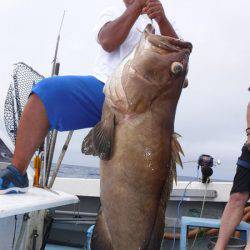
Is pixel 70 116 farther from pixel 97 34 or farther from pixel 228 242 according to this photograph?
pixel 228 242

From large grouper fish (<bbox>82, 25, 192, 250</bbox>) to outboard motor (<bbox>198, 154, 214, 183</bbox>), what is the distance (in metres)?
3.27

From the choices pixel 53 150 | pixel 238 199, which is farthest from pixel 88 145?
pixel 53 150

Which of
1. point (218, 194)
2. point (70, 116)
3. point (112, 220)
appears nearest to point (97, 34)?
point (70, 116)

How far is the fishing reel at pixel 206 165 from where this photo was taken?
5.90 meters

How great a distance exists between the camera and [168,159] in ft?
8.70

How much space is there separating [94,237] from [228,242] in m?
2.14

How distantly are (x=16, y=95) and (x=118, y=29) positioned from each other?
7.93ft

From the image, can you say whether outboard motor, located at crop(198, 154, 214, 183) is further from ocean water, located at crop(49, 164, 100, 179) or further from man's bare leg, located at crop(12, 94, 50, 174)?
man's bare leg, located at crop(12, 94, 50, 174)

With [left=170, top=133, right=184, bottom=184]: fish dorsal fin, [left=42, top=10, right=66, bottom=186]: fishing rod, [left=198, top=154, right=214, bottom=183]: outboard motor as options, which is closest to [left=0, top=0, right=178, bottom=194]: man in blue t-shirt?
[left=170, top=133, right=184, bottom=184]: fish dorsal fin

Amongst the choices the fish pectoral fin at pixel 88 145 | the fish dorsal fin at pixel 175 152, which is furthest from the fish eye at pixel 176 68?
the fish pectoral fin at pixel 88 145

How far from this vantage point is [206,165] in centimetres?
592

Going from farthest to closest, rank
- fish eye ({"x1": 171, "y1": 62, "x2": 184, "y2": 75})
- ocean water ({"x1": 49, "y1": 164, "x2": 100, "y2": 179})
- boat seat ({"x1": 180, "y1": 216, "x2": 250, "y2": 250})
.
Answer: ocean water ({"x1": 49, "y1": 164, "x2": 100, "y2": 179})
boat seat ({"x1": 180, "y1": 216, "x2": 250, "y2": 250})
fish eye ({"x1": 171, "y1": 62, "x2": 184, "y2": 75})

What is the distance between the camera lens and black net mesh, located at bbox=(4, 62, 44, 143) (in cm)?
507

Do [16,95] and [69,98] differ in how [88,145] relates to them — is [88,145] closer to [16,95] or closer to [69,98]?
[69,98]
